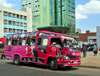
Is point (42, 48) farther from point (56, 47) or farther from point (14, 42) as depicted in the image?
point (14, 42)

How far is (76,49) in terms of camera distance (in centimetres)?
1105

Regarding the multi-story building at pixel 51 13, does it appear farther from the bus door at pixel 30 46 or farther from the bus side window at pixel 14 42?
the bus door at pixel 30 46

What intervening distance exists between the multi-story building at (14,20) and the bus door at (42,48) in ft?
166

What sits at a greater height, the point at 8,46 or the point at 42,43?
the point at 42,43

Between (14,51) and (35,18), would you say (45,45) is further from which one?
(35,18)

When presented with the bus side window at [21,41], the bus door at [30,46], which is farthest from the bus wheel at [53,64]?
the bus side window at [21,41]

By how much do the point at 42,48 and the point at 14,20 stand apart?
188 feet

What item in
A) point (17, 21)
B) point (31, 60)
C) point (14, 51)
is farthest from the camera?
point (17, 21)

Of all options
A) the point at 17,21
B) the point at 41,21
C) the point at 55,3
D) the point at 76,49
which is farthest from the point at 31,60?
the point at 55,3

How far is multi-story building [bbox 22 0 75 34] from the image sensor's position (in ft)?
252

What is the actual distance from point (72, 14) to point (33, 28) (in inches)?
908

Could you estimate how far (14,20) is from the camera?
217ft

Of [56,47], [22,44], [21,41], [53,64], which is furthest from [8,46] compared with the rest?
[56,47]

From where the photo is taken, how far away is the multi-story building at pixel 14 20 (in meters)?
60.8
